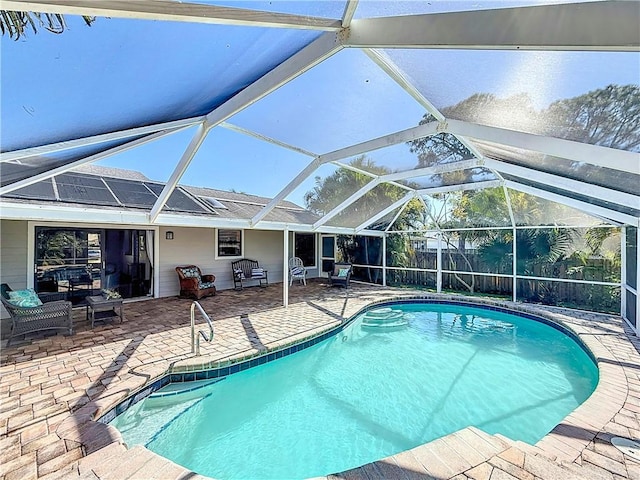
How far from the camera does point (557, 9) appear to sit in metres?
1.62

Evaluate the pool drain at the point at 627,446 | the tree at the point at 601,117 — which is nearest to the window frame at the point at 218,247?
the tree at the point at 601,117

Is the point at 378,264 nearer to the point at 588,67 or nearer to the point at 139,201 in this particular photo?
the point at 139,201

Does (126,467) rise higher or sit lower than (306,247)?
lower

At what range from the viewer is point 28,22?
175 centimetres

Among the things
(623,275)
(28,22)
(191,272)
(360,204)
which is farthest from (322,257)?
(28,22)

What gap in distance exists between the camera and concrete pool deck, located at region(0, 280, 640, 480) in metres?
2.49

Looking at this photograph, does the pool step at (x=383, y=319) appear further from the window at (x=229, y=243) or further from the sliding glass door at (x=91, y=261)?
the sliding glass door at (x=91, y=261)

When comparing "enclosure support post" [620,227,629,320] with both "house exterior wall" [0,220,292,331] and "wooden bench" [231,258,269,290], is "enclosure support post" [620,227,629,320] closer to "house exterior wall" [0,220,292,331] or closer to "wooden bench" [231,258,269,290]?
"wooden bench" [231,258,269,290]

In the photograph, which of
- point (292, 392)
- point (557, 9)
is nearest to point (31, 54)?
point (557, 9)

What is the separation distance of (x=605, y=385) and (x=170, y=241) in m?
10.9

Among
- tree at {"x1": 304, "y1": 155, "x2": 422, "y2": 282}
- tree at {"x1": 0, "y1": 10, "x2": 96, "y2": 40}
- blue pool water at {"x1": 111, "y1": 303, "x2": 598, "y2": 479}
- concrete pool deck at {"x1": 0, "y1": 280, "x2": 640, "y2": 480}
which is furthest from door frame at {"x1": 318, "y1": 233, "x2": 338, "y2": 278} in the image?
tree at {"x1": 0, "y1": 10, "x2": 96, "y2": 40}

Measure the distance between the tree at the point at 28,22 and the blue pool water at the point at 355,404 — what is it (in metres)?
3.98

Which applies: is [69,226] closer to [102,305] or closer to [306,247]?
[102,305]

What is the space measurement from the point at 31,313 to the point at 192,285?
417 centimetres
